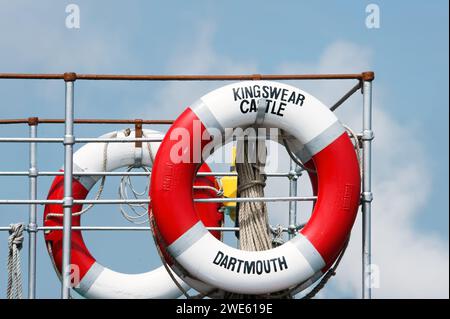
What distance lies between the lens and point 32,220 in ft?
20.8

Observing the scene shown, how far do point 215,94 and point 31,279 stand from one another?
2.10 meters

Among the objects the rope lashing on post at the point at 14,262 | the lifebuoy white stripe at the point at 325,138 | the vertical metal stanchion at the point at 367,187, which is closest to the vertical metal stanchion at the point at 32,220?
the rope lashing on post at the point at 14,262

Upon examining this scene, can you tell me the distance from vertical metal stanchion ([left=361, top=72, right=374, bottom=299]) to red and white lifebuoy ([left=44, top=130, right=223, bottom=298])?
178cm

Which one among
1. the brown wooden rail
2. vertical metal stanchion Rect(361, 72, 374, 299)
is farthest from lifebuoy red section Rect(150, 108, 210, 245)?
vertical metal stanchion Rect(361, 72, 374, 299)

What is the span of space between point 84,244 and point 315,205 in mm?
2136

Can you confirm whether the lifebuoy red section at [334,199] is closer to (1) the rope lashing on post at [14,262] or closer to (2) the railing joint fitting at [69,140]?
(2) the railing joint fitting at [69,140]

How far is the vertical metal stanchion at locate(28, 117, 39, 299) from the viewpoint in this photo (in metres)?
6.08

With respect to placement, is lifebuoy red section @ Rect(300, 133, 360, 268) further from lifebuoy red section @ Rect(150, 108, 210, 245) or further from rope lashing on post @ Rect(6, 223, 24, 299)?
rope lashing on post @ Rect(6, 223, 24, 299)

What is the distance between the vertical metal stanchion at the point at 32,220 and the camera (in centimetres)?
608

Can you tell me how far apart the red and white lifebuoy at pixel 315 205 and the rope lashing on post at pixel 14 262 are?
113cm

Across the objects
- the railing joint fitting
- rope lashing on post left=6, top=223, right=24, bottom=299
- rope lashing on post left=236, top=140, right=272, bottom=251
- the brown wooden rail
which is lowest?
rope lashing on post left=6, top=223, right=24, bottom=299

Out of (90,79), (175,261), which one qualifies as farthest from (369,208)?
(90,79)

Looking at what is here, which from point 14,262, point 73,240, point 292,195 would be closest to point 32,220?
point 73,240
